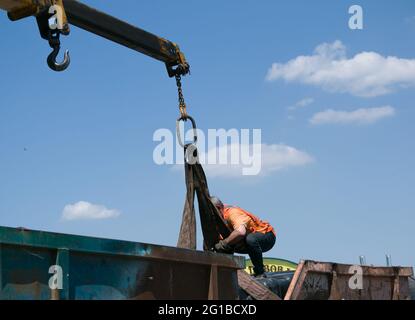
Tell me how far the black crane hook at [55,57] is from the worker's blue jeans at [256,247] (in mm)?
2428

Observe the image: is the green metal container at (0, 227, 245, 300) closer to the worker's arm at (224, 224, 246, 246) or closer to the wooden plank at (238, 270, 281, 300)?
the wooden plank at (238, 270, 281, 300)

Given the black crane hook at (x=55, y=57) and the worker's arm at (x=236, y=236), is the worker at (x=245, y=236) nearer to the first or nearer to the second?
the worker's arm at (x=236, y=236)

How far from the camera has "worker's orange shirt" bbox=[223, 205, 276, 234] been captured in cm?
687

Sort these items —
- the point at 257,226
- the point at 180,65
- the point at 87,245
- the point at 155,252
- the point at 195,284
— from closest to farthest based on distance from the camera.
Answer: the point at 87,245 → the point at 155,252 → the point at 195,284 → the point at 257,226 → the point at 180,65

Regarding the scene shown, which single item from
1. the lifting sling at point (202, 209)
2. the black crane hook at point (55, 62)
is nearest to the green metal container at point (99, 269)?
the lifting sling at point (202, 209)

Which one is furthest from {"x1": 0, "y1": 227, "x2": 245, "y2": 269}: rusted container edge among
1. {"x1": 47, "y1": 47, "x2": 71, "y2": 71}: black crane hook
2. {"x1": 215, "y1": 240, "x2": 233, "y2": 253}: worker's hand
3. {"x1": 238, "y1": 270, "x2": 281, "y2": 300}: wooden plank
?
{"x1": 47, "y1": 47, "x2": 71, "y2": 71}: black crane hook

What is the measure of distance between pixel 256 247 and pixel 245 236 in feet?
0.50

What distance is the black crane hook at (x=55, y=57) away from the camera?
257 inches
